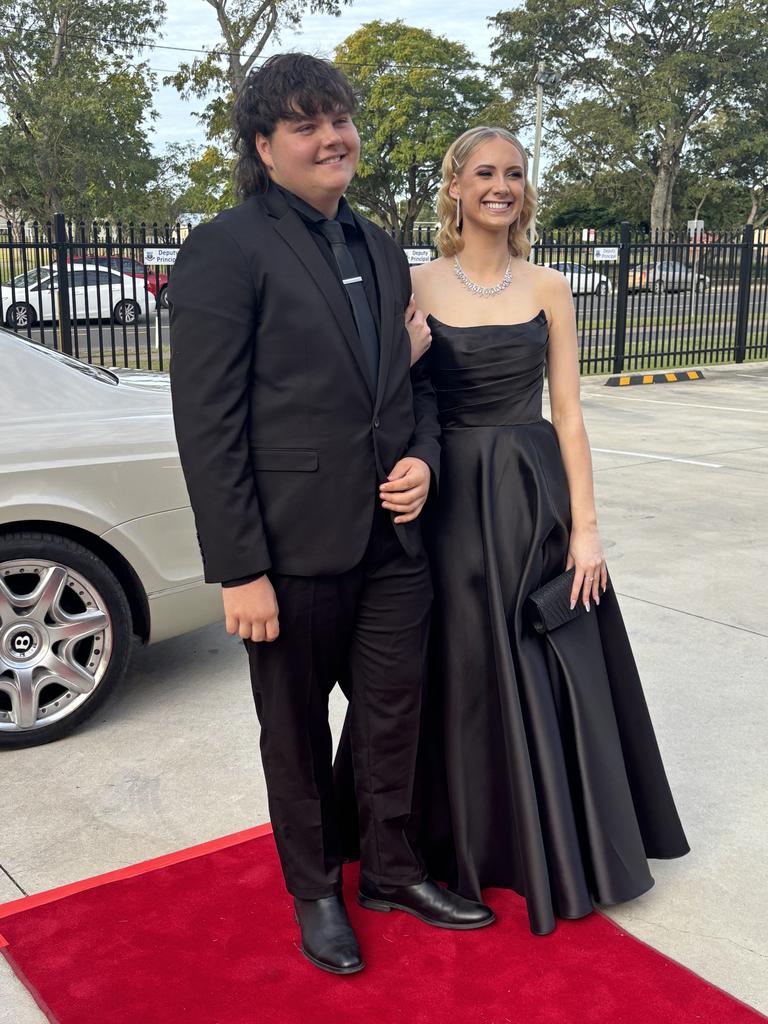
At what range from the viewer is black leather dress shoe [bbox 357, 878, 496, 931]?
263 centimetres

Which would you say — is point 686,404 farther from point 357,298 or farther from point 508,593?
point 357,298

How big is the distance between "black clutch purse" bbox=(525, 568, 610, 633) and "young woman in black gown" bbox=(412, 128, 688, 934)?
0.03 metres

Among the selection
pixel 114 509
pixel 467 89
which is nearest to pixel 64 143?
pixel 467 89

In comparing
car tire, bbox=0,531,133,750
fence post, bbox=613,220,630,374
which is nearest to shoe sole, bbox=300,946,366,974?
car tire, bbox=0,531,133,750

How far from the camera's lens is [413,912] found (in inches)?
106

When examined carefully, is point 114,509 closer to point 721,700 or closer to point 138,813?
point 138,813

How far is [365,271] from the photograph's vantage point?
2.40 m

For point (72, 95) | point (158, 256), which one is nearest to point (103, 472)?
point (158, 256)

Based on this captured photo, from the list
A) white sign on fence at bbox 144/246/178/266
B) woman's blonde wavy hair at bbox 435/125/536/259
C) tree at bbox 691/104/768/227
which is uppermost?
tree at bbox 691/104/768/227

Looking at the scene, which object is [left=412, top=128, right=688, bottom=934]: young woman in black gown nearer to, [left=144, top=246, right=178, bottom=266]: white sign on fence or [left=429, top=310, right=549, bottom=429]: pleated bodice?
[left=429, top=310, right=549, bottom=429]: pleated bodice

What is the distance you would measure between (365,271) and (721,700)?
244 centimetres

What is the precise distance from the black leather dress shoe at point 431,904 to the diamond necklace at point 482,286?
1.48 meters

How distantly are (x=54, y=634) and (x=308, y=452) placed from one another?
177 centimetres

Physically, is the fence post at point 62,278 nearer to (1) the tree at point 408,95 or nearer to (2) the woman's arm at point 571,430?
(2) the woman's arm at point 571,430
